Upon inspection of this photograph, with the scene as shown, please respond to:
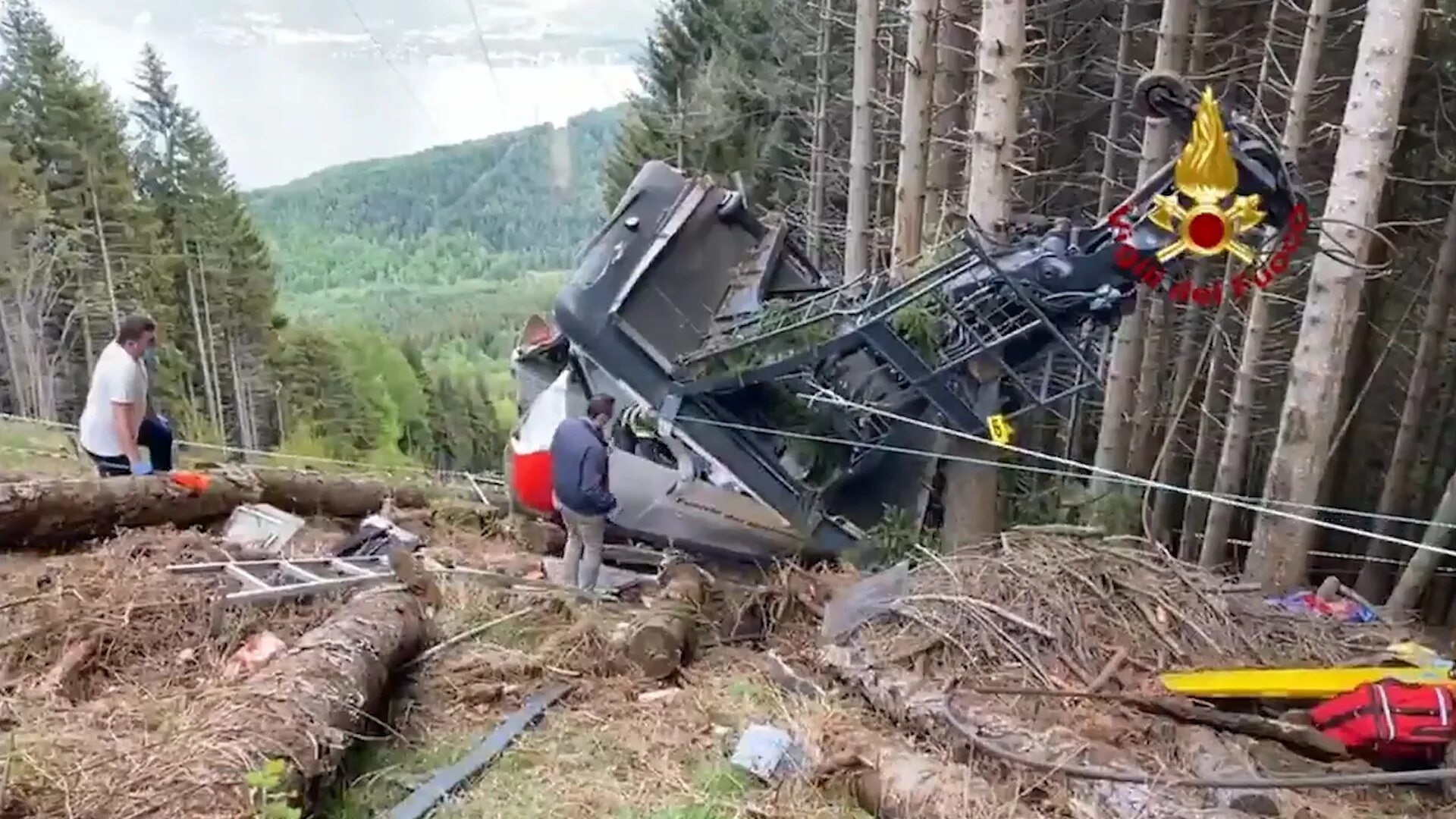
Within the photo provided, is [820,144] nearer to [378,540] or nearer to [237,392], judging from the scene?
[378,540]

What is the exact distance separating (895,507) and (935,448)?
1.50 ft

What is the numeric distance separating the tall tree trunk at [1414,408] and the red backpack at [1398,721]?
6511 millimetres

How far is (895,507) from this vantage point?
20.5 ft

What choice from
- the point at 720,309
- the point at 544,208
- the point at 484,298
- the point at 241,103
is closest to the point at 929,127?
the point at 720,309

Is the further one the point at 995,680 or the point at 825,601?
the point at 825,601

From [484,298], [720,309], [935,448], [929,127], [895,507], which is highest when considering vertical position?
[929,127]

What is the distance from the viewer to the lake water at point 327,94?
26422 mm

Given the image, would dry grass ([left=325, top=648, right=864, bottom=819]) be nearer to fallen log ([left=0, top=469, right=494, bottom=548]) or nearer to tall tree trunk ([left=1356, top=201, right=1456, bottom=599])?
fallen log ([left=0, top=469, right=494, bottom=548])

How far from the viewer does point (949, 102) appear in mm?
11500

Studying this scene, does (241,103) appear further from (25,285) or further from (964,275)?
(964,275)

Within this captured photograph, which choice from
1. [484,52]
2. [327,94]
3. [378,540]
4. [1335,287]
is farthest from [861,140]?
[327,94]

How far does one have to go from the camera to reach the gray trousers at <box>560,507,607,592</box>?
5.91m

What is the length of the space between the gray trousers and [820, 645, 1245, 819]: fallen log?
5.77ft

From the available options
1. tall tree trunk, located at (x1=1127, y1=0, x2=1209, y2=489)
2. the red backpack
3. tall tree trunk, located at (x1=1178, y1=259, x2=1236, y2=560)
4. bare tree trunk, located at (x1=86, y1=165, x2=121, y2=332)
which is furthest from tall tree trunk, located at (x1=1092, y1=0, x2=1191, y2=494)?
bare tree trunk, located at (x1=86, y1=165, x2=121, y2=332)
